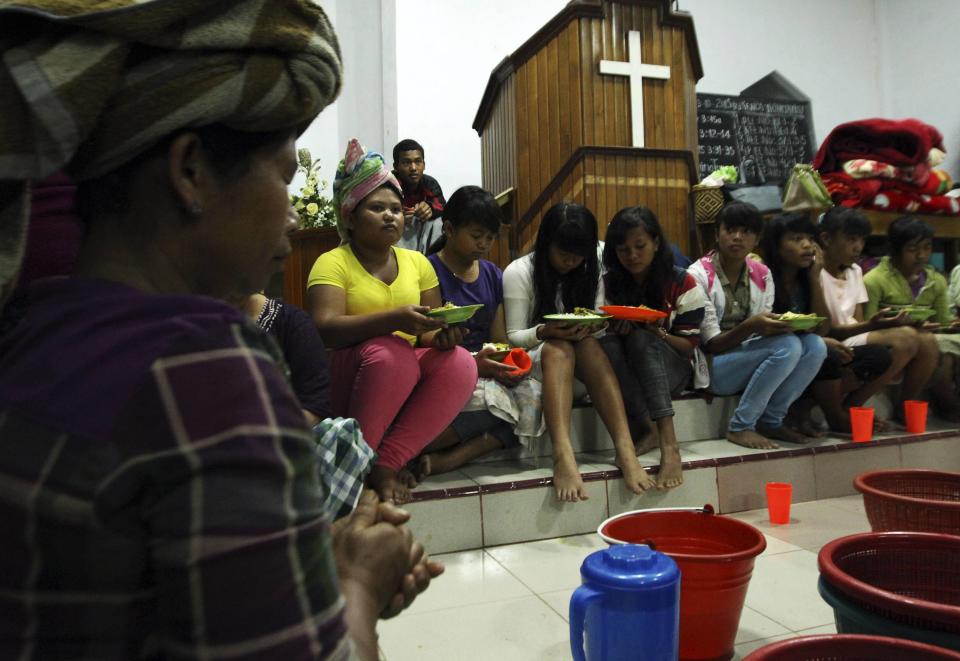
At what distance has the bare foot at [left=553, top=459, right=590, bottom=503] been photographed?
226 centimetres

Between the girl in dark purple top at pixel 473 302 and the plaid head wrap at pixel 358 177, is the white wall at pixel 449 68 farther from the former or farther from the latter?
the plaid head wrap at pixel 358 177

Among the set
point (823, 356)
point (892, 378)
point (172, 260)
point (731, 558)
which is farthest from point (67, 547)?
point (892, 378)

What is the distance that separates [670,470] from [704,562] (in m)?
1.16

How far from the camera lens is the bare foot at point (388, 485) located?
6.94ft

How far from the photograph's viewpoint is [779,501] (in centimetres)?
231

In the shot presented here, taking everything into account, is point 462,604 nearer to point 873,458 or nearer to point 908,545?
point 908,545

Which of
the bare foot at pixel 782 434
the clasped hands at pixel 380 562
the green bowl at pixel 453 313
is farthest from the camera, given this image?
the bare foot at pixel 782 434

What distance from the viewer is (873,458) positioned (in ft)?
9.47

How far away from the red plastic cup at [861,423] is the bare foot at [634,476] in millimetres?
1098

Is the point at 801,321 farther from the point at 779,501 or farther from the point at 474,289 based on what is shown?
the point at 474,289

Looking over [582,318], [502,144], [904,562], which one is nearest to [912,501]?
[904,562]

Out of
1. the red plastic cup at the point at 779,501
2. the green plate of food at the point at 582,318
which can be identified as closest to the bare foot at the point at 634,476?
the red plastic cup at the point at 779,501

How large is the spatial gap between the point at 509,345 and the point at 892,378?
6.61 feet

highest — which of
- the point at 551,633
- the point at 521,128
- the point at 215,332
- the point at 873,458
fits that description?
the point at 521,128
